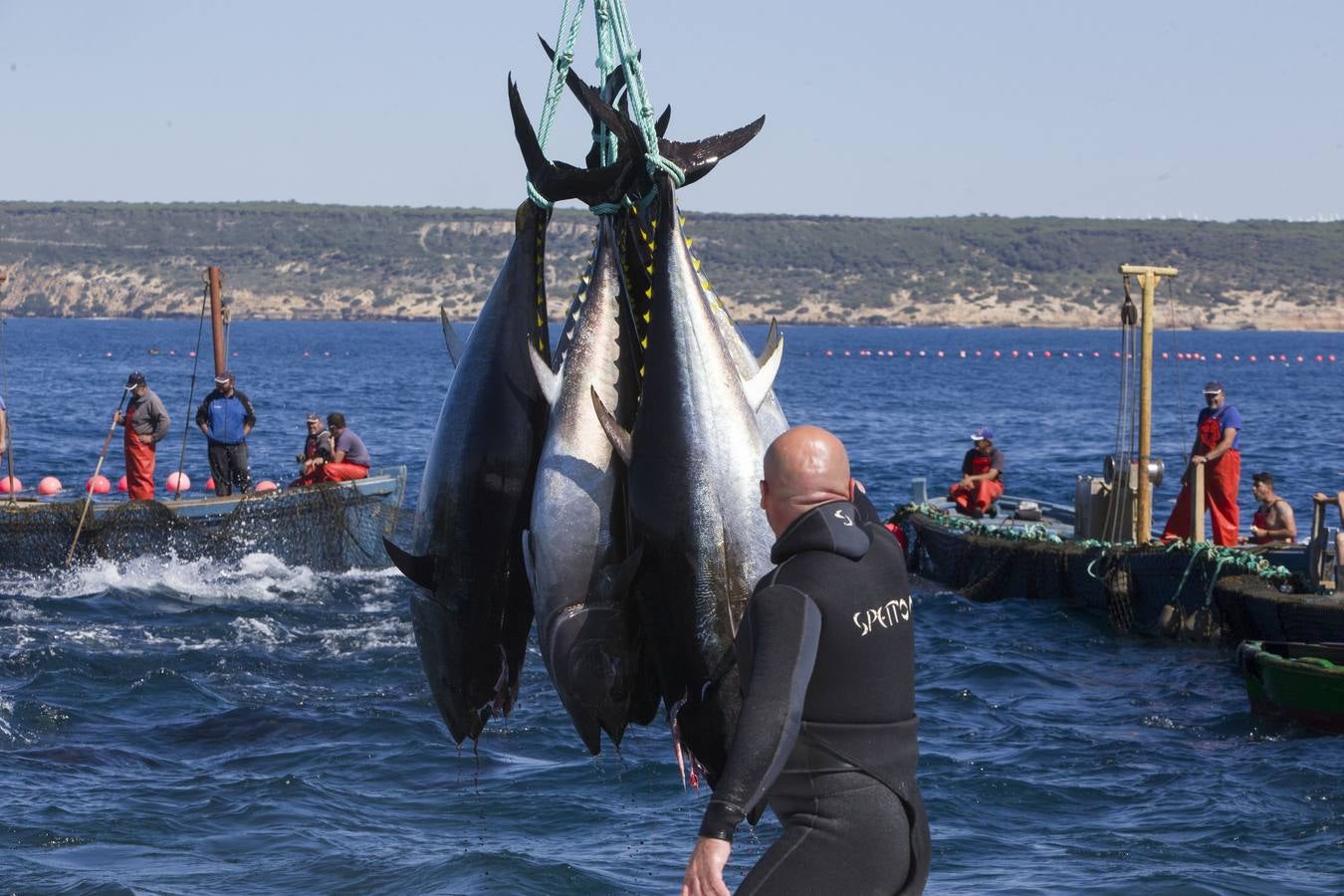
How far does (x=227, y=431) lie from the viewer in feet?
72.3

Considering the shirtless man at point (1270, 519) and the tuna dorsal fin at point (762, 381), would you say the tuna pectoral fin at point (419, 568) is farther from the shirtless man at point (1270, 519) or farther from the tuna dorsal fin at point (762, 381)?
the shirtless man at point (1270, 519)

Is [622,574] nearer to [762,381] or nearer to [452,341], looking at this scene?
[762,381]

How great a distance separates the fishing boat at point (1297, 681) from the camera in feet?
45.8

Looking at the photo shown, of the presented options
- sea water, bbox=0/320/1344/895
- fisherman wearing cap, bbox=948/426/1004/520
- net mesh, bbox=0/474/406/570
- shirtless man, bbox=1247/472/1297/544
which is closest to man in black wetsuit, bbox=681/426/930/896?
sea water, bbox=0/320/1344/895

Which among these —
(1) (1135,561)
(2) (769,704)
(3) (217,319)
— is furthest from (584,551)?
(3) (217,319)

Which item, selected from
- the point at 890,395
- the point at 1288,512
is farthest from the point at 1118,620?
the point at 890,395

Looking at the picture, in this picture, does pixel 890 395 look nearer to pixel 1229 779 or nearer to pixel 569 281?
pixel 1229 779

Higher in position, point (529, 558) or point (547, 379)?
point (547, 379)

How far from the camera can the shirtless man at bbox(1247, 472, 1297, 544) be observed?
1908 centimetres

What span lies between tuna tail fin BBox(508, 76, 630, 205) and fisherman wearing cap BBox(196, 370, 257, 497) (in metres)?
15.9

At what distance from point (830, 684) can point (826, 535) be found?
44cm

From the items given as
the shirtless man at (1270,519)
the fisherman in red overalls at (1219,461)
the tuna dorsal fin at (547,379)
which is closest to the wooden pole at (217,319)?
the fisherman in red overalls at (1219,461)

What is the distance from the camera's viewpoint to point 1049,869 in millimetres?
10891

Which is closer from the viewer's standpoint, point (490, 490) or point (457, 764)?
point (490, 490)
